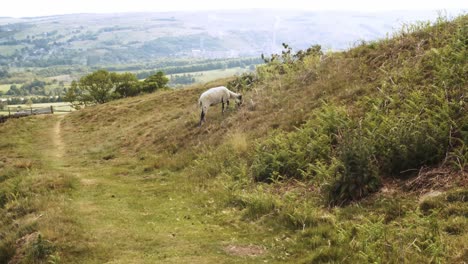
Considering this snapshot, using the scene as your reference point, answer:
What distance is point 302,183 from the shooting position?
1075 centimetres

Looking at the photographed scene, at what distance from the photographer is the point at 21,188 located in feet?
43.4

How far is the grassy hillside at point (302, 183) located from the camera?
755cm

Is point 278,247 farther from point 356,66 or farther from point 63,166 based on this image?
point 63,166

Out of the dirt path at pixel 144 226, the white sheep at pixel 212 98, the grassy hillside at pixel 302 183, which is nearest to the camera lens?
the grassy hillside at pixel 302 183

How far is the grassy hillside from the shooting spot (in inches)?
297

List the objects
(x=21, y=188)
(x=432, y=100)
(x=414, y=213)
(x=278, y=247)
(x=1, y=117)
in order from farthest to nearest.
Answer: (x=1, y=117), (x=21, y=188), (x=432, y=100), (x=278, y=247), (x=414, y=213)

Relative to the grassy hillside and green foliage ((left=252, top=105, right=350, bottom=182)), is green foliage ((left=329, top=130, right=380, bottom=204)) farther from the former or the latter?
green foliage ((left=252, top=105, right=350, bottom=182))

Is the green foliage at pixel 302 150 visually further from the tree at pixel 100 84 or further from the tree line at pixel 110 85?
the tree at pixel 100 84

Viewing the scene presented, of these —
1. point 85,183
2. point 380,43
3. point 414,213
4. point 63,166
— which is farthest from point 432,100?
point 63,166

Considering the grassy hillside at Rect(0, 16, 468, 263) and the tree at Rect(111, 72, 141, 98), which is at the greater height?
the grassy hillside at Rect(0, 16, 468, 263)

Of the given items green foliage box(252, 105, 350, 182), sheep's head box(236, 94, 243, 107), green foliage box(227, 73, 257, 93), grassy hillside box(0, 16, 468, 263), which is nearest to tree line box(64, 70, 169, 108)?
green foliage box(227, 73, 257, 93)

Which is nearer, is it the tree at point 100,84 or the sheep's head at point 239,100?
the sheep's head at point 239,100

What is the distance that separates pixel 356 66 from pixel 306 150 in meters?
6.80

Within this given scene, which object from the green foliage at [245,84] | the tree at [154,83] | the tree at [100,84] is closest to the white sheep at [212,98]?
the green foliage at [245,84]
